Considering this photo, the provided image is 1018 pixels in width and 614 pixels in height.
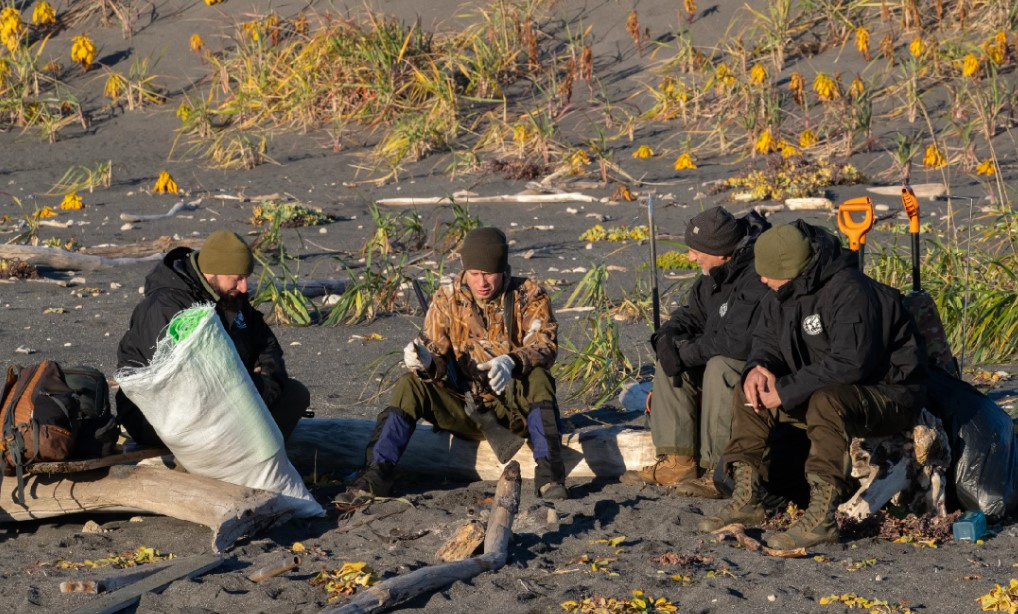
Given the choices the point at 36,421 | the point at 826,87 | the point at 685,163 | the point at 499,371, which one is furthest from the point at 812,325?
the point at 826,87

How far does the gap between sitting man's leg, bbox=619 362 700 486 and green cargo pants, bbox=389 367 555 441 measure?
476mm

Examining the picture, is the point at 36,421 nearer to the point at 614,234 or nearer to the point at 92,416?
the point at 92,416

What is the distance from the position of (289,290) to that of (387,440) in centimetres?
395

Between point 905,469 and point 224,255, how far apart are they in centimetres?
286

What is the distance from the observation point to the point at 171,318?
564 centimetres

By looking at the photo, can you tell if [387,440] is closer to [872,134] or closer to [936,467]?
[936,467]

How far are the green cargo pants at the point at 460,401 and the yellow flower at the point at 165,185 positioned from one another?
8.53 meters

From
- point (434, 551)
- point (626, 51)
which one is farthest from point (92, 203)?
point (434, 551)

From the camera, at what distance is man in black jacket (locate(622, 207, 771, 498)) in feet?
19.1

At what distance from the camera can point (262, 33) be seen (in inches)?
671

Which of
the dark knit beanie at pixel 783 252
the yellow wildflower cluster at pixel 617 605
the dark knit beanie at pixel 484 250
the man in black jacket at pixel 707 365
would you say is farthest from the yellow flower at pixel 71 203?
the yellow wildflower cluster at pixel 617 605

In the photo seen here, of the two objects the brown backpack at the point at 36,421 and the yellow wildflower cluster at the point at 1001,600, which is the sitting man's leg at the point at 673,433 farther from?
the brown backpack at the point at 36,421

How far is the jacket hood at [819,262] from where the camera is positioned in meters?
5.29

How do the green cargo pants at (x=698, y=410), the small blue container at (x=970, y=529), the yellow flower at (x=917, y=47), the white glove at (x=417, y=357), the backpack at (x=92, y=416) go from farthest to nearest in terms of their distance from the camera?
the yellow flower at (x=917, y=47) < the white glove at (x=417, y=357) < the green cargo pants at (x=698, y=410) < the backpack at (x=92, y=416) < the small blue container at (x=970, y=529)
